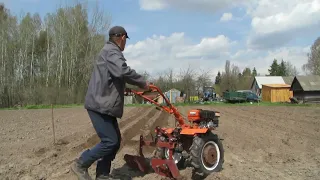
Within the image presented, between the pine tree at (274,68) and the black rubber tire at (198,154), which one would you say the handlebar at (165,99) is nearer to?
the black rubber tire at (198,154)

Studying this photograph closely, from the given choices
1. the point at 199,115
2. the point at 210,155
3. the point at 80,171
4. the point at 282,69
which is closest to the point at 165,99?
the point at 199,115

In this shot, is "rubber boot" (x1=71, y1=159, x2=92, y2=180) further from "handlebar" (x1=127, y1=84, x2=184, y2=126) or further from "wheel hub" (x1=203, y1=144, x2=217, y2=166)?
"wheel hub" (x1=203, y1=144, x2=217, y2=166)

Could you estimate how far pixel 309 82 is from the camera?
150 ft

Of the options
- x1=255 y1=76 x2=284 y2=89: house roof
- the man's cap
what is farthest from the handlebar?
x1=255 y1=76 x2=284 y2=89: house roof

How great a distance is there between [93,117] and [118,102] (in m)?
0.38

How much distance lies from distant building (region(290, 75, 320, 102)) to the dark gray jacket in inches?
1725

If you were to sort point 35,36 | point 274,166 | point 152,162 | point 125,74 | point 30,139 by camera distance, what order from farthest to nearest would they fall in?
point 35,36, point 30,139, point 274,166, point 152,162, point 125,74

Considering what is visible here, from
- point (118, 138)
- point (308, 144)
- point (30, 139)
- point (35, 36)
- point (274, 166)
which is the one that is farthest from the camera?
point (35, 36)

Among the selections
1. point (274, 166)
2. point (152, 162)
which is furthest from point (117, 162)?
point (274, 166)

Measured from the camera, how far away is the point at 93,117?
176 inches

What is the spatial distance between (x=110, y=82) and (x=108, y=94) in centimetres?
15

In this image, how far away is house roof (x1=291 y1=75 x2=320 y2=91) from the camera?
44.5 m

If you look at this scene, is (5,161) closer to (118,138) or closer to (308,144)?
(118,138)

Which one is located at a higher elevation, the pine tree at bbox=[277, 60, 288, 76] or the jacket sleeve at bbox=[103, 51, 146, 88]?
the pine tree at bbox=[277, 60, 288, 76]
